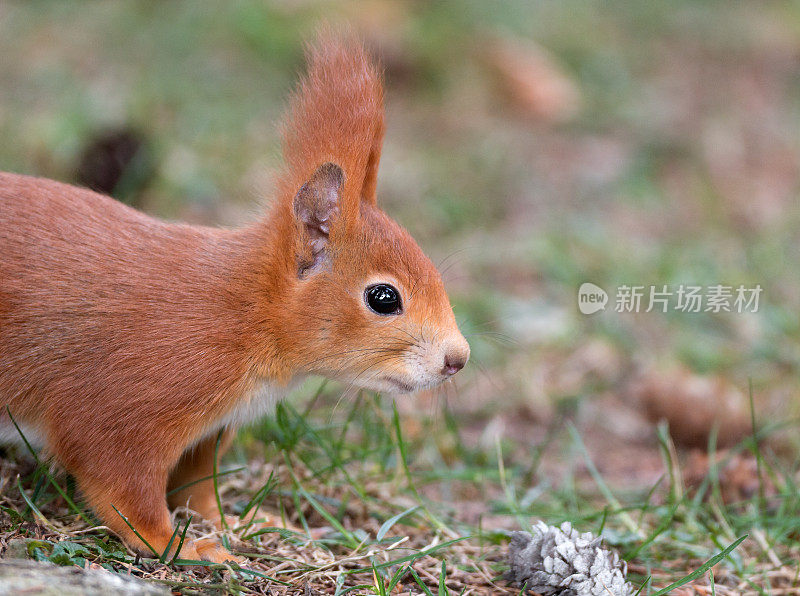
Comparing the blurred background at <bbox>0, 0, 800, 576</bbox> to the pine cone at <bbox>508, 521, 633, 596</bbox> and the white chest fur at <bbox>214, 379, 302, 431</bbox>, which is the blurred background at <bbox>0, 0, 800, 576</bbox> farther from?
the pine cone at <bbox>508, 521, 633, 596</bbox>

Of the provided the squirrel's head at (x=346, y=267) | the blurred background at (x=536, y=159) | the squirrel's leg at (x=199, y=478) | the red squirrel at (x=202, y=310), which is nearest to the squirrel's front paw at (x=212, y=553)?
the red squirrel at (x=202, y=310)

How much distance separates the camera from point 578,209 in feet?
22.4

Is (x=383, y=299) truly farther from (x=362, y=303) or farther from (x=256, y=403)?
(x=256, y=403)

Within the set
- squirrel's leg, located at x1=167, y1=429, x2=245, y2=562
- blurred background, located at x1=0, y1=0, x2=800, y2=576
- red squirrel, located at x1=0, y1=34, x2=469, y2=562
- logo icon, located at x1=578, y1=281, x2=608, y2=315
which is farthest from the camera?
logo icon, located at x1=578, y1=281, x2=608, y2=315

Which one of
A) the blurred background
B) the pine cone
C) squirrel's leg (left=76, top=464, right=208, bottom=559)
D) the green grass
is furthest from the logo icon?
squirrel's leg (left=76, top=464, right=208, bottom=559)

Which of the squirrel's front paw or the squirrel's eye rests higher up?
the squirrel's eye

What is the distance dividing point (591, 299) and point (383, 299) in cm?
300

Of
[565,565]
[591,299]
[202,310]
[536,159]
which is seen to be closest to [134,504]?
[202,310]

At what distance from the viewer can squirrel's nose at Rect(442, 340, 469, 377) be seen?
8.29ft

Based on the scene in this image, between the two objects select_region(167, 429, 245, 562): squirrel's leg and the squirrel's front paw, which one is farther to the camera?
select_region(167, 429, 245, 562): squirrel's leg

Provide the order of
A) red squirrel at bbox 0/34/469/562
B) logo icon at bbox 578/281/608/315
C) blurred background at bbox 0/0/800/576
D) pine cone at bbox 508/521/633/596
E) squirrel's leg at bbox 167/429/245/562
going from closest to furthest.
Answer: red squirrel at bbox 0/34/469/562 → pine cone at bbox 508/521/633/596 → squirrel's leg at bbox 167/429/245/562 → blurred background at bbox 0/0/800/576 → logo icon at bbox 578/281/608/315

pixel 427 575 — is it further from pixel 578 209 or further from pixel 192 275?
pixel 578 209

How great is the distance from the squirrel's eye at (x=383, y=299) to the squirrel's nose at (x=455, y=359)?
200mm

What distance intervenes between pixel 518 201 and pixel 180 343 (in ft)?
15.3
